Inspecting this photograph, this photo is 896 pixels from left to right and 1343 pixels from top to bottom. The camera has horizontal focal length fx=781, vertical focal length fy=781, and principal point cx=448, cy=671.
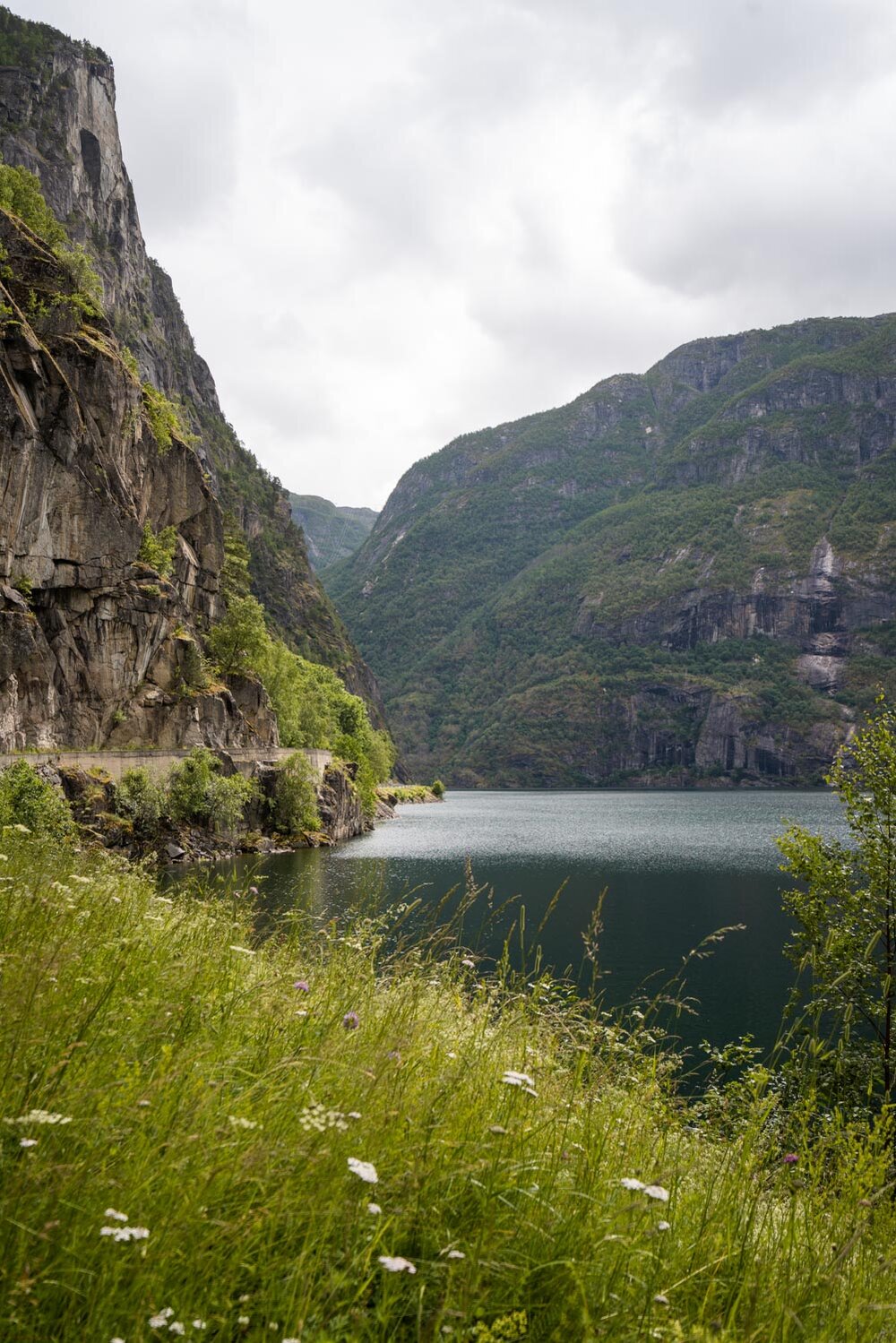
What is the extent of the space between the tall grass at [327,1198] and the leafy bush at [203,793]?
1826 inches

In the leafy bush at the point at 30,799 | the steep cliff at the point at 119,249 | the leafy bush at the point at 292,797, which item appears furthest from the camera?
the steep cliff at the point at 119,249

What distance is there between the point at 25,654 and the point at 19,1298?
152 feet

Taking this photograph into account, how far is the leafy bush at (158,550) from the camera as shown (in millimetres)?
53916

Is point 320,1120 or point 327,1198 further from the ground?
point 320,1120

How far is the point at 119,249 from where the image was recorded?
11081 centimetres

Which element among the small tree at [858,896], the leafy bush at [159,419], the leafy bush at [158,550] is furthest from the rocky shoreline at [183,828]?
the leafy bush at [159,419]

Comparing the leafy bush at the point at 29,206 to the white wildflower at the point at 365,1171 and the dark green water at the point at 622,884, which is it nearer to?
the dark green water at the point at 622,884

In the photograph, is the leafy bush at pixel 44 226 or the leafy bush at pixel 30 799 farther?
the leafy bush at pixel 44 226

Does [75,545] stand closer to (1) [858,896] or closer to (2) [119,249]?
(1) [858,896]

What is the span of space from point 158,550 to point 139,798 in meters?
18.5

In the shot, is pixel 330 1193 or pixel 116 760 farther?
pixel 116 760

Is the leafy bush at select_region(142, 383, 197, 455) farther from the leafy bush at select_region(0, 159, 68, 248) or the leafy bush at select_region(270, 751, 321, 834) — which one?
the leafy bush at select_region(270, 751, 321, 834)

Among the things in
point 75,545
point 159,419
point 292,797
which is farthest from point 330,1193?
point 159,419

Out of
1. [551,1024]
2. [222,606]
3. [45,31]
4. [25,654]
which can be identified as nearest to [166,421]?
[222,606]
